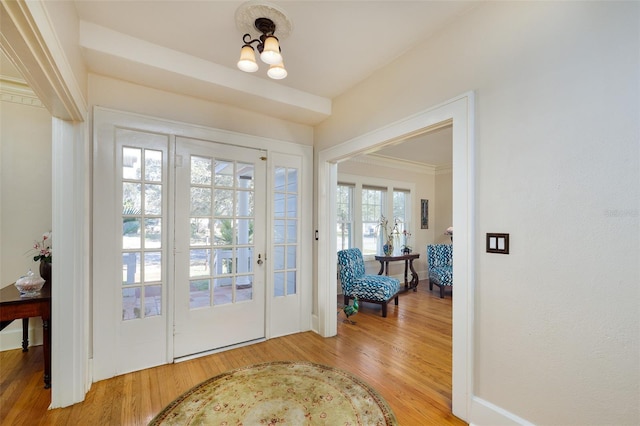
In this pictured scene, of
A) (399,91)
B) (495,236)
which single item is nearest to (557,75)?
(495,236)

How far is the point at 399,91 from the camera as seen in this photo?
2.37 m

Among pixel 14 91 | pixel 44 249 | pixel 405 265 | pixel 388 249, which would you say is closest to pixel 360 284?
pixel 388 249

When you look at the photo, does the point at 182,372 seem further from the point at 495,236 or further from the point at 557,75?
the point at 557,75

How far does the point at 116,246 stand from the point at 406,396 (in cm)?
264

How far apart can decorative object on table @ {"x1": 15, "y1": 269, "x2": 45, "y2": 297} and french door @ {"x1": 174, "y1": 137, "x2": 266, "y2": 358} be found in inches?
37.8

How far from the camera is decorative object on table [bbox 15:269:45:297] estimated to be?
2129mm

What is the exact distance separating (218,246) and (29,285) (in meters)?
1.40

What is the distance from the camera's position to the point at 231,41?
2.20m

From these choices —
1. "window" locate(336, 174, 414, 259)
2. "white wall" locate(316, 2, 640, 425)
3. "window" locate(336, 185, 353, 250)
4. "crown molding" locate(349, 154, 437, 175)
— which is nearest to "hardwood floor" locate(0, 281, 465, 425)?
"white wall" locate(316, 2, 640, 425)

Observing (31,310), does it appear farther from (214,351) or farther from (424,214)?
(424,214)

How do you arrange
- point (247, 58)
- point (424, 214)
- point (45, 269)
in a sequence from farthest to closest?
point (424, 214) → point (45, 269) → point (247, 58)

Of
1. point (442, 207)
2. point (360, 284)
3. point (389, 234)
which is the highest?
point (442, 207)

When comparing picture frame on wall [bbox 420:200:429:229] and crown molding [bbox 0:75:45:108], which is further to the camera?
picture frame on wall [bbox 420:200:429:229]

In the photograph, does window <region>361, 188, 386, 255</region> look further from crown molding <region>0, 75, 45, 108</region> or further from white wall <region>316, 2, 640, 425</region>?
crown molding <region>0, 75, 45, 108</region>
